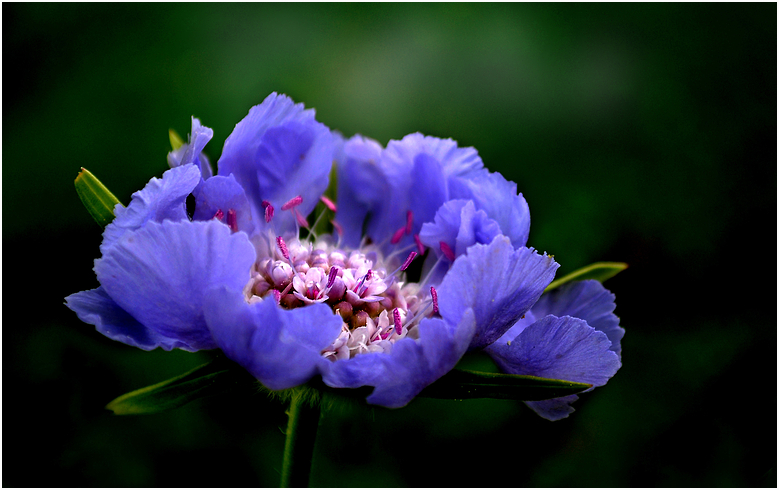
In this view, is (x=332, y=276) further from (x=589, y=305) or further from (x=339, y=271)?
(x=589, y=305)

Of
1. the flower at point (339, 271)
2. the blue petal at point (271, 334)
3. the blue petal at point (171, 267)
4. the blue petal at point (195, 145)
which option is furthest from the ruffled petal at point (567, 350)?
the blue petal at point (195, 145)

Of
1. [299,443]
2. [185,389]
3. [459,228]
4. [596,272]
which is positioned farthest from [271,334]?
[596,272]

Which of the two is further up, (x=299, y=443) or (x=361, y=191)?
(x=361, y=191)

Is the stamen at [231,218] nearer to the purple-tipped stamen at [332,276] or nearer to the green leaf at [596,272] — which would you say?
the purple-tipped stamen at [332,276]

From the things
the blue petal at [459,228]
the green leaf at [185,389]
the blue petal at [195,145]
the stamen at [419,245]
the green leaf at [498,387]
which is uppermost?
the blue petal at [195,145]

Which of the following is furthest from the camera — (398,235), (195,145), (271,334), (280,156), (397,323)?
(398,235)

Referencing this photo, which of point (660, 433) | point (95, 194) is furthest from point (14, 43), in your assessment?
point (660, 433)

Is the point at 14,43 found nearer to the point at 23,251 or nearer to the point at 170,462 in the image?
the point at 23,251
